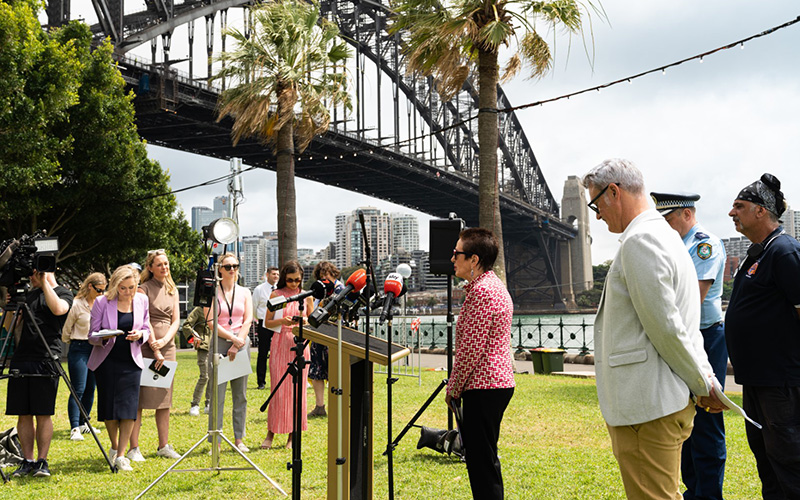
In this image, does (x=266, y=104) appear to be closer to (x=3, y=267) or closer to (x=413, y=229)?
(x=3, y=267)

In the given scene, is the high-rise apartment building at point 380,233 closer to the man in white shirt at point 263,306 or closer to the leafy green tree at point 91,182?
the leafy green tree at point 91,182

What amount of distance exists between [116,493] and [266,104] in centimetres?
1193

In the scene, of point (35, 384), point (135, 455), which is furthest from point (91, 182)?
point (35, 384)

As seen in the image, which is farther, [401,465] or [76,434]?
[76,434]

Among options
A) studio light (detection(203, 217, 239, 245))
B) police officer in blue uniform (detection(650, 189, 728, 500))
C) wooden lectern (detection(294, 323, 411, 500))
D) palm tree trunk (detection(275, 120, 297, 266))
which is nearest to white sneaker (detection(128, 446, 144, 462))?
studio light (detection(203, 217, 239, 245))

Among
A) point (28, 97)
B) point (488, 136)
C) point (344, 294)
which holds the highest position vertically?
point (28, 97)

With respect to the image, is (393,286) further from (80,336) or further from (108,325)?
(80,336)

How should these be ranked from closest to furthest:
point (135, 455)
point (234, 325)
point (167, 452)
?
1. point (135, 455)
2. point (167, 452)
3. point (234, 325)

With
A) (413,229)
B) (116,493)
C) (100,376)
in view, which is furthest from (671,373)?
(413,229)

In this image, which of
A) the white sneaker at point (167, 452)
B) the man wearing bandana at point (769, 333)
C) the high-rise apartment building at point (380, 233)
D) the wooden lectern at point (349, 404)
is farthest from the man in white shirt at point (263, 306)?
the high-rise apartment building at point (380, 233)

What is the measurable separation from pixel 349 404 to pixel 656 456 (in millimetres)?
1904

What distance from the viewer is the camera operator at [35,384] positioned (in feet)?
17.6

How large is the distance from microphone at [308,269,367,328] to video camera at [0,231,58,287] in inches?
113

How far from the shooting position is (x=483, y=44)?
42.9ft
